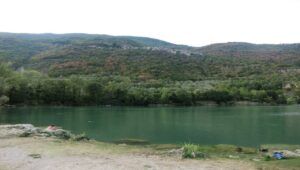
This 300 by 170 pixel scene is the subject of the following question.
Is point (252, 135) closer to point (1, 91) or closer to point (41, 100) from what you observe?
point (1, 91)

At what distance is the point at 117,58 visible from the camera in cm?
18325

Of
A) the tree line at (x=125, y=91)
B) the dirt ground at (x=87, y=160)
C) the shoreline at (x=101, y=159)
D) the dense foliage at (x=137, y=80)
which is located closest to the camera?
the dirt ground at (x=87, y=160)

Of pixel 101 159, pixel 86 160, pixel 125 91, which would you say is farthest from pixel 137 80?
pixel 86 160

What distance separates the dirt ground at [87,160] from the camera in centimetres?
1763

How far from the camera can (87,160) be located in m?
19.3

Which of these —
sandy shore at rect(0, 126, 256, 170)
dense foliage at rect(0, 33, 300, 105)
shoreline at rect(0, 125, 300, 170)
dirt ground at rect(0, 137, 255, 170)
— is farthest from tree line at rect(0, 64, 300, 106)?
dirt ground at rect(0, 137, 255, 170)

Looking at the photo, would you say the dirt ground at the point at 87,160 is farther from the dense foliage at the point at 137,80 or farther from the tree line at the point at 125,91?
the tree line at the point at 125,91

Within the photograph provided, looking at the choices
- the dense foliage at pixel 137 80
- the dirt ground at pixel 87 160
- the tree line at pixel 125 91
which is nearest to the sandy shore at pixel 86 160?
the dirt ground at pixel 87 160

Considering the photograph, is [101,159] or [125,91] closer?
[101,159]

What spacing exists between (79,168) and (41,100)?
9797 centimetres

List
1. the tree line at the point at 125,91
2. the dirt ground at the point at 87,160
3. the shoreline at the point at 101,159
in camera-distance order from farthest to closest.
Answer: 1. the tree line at the point at 125,91
2. the shoreline at the point at 101,159
3. the dirt ground at the point at 87,160

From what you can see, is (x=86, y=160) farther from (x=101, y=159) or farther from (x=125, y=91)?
(x=125, y=91)

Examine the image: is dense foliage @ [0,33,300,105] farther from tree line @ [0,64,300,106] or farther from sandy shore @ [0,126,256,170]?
sandy shore @ [0,126,256,170]

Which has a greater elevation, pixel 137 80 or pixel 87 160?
pixel 137 80
